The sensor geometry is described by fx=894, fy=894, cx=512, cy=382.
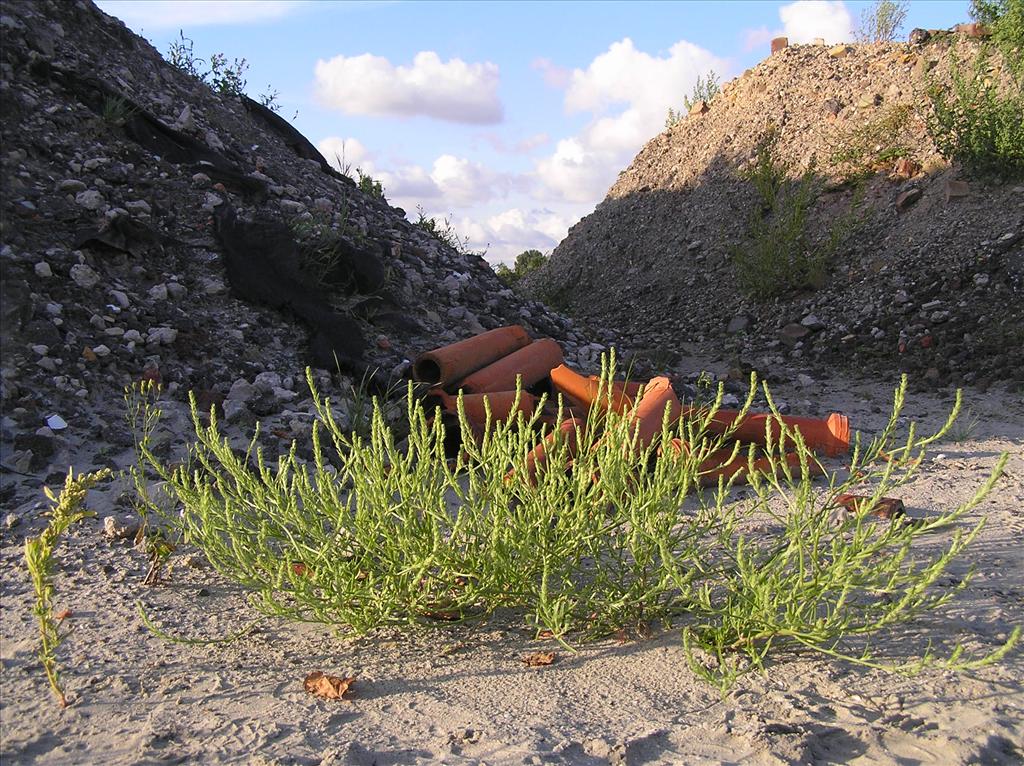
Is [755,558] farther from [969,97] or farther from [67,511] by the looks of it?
[969,97]

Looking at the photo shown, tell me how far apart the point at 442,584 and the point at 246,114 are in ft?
24.4

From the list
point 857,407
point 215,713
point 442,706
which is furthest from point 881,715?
point 857,407

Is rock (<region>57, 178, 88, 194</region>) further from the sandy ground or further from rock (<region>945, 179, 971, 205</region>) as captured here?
rock (<region>945, 179, 971, 205</region>)

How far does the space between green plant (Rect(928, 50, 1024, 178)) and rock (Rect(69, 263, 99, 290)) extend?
8011 millimetres

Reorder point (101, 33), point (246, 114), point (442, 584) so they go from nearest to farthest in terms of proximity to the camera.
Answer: point (442, 584), point (101, 33), point (246, 114)

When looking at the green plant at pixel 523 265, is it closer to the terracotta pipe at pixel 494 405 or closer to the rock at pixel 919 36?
the rock at pixel 919 36

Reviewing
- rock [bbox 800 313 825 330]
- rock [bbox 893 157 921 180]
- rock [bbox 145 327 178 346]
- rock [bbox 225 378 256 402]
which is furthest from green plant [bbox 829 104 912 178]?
rock [bbox 145 327 178 346]

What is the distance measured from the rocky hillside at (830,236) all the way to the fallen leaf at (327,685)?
→ 5756 millimetres

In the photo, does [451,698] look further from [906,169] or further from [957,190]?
[906,169]

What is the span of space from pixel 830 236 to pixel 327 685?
8.42 metres

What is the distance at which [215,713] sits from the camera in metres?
2.21

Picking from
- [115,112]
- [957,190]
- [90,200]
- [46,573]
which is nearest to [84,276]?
[90,200]

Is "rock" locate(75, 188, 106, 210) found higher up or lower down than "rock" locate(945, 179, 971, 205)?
lower down

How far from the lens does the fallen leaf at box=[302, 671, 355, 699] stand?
2.30 m
